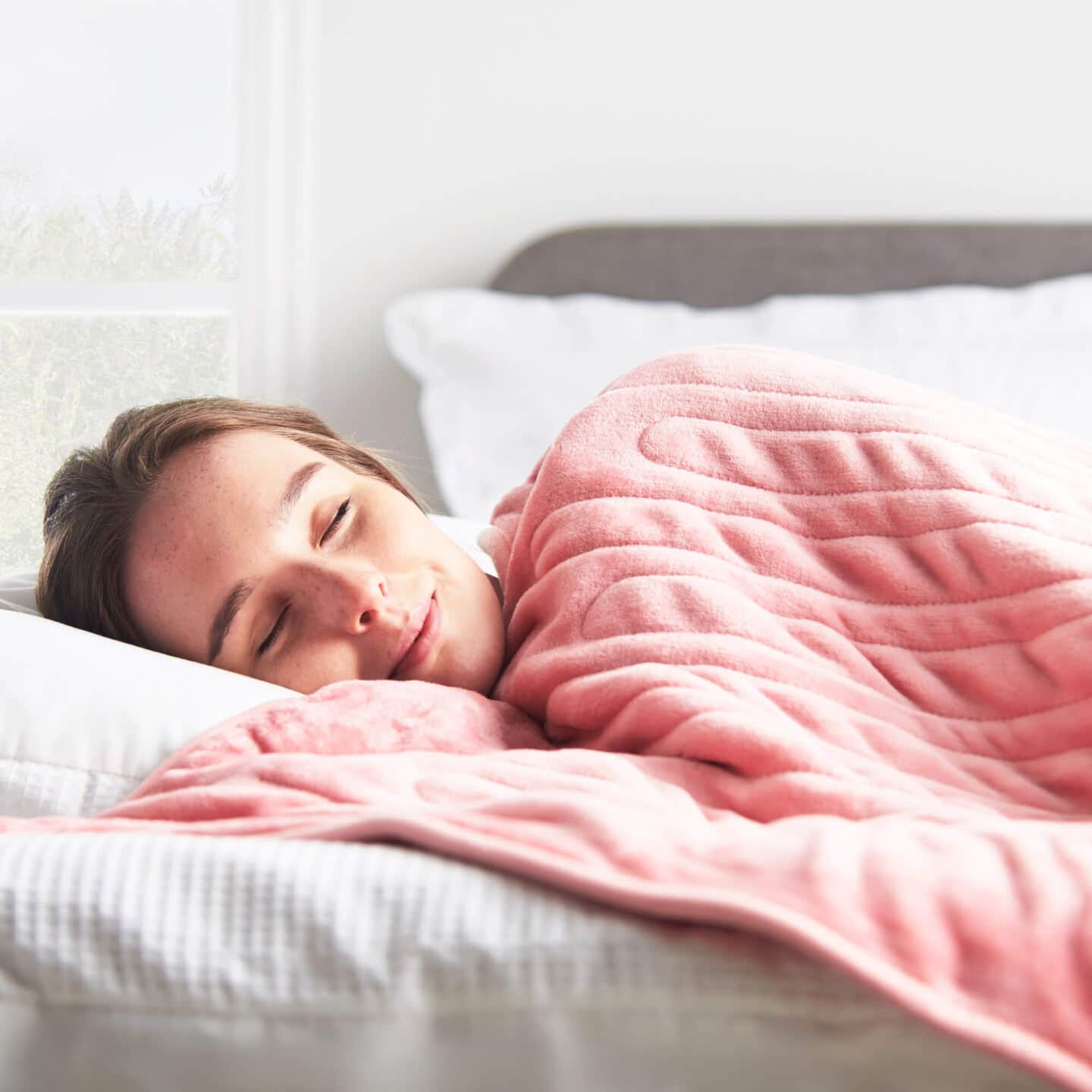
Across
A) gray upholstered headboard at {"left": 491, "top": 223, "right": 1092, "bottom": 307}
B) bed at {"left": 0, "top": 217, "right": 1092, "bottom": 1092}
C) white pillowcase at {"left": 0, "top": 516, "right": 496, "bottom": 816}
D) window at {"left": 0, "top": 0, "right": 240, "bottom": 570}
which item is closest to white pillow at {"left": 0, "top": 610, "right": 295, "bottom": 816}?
white pillowcase at {"left": 0, "top": 516, "right": 496, "bottom": 816}

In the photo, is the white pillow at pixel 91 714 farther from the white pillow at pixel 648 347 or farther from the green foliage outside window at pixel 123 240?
the green foliage outside window at pixel 123 240

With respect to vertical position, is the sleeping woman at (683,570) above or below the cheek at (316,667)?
above

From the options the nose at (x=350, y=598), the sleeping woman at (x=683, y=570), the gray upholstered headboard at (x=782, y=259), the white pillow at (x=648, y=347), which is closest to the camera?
the sleeping woman at (x=683, y=570)

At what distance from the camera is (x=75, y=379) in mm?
2395

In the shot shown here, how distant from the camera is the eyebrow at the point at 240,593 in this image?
953 millimetres

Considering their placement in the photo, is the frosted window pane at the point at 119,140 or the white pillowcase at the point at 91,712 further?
the frosted window pane at the point at 119,140

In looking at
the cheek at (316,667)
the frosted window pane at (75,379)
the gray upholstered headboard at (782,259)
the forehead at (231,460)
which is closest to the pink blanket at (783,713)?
the cheek at (316,667)

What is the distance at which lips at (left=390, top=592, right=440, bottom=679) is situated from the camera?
3.12 feet

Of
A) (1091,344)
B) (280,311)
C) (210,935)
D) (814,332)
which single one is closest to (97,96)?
(280,311)

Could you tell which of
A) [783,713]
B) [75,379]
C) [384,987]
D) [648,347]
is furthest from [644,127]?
[384,987]

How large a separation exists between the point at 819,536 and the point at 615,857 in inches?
17.4

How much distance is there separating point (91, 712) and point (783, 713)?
19.6 inches

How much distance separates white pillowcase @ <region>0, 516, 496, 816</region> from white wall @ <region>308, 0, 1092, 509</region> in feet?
4.38

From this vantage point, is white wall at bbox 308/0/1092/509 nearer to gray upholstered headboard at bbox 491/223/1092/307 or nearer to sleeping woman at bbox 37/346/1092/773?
gray upholstered headboard at bbox 491/223/1092/307
